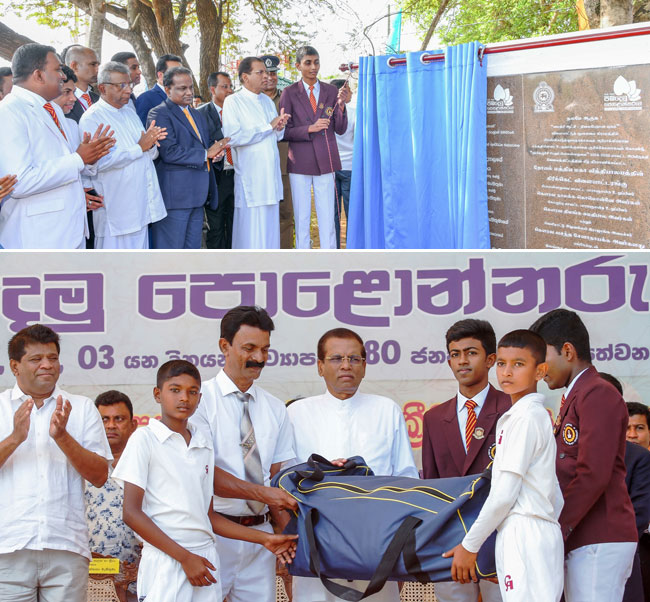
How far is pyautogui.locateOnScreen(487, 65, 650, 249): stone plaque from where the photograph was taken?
5.27 m

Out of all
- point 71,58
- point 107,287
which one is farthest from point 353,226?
point 71,58

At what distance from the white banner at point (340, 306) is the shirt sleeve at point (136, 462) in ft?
4.72

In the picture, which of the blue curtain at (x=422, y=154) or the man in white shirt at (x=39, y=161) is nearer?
the man in white shirt at (x=39, y=161)

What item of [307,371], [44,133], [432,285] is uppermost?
[44,133]

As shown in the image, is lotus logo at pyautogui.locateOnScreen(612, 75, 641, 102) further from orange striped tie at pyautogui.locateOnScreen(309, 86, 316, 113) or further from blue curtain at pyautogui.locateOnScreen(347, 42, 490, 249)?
orange striped tie at pyautogui.locateOnScreen(309, 86, 316, 113)

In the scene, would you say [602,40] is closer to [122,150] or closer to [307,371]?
[307,371]

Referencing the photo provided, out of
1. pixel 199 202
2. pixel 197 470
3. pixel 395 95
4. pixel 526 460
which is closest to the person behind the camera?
pixel 526 460

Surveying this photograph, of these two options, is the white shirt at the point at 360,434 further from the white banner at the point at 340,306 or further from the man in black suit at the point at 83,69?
the man in black suit at the point at 83,69

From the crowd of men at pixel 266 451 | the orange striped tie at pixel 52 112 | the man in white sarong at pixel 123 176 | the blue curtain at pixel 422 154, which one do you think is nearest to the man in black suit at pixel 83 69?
the man in white sarong at pixel 123 176

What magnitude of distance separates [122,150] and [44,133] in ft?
2.49

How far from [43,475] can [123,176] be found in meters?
2.96

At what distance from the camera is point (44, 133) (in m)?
5.69

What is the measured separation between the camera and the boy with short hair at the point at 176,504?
12.1 ft

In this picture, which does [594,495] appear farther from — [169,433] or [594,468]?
[169,433]
